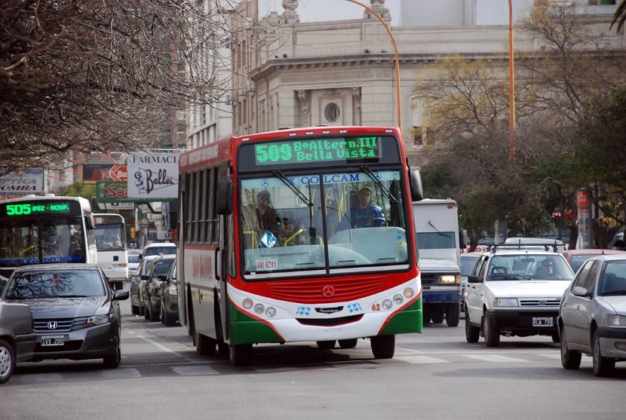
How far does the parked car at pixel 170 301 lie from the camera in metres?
36.9

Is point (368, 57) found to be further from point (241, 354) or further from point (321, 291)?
point (321, 291)

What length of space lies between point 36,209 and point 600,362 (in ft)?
74.5

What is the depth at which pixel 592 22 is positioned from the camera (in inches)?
3255

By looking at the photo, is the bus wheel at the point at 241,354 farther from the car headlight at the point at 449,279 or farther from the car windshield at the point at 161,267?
the car windshield at the point at 161,267

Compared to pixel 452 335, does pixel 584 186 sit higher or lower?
higher

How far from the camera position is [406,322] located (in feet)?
69.1

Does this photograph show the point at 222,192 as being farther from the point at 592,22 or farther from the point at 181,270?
the point at 592,22

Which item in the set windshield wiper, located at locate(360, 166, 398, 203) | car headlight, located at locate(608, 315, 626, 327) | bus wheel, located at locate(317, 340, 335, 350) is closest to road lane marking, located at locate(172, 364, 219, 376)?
windshield wiper, located at locate(360, 166, 398, 203)

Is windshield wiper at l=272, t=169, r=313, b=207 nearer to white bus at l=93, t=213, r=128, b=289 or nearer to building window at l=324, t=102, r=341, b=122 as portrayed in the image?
white bus at l=93, t=213, r=128, b=289

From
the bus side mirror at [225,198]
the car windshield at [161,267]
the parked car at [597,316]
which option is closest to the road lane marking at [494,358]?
the parked car at [597,316]

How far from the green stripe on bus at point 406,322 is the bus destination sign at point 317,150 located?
2.05 metres

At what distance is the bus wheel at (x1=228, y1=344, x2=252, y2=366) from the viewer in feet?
71.1

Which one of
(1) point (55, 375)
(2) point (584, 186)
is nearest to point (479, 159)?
(2) point (584, 186)

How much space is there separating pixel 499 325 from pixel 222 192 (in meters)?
5.96
